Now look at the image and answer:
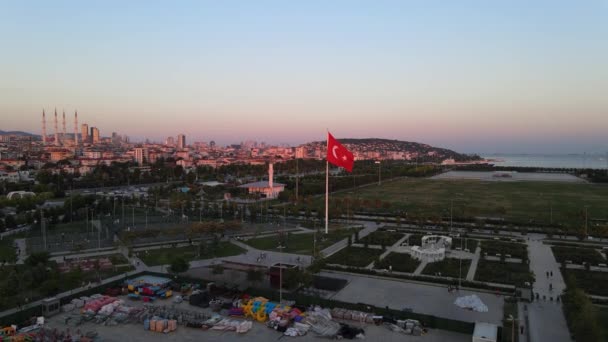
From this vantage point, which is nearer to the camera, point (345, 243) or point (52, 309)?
point (52, 309)

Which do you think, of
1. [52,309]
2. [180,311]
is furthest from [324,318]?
[52,309]

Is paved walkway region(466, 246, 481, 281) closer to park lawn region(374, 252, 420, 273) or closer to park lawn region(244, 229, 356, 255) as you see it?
park lawn region(374, 252, 420, 273)

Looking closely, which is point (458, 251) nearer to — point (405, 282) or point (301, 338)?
point (405, 282)

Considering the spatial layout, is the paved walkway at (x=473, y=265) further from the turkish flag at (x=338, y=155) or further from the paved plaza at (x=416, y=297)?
the turkish flag at (x=338, y=155)

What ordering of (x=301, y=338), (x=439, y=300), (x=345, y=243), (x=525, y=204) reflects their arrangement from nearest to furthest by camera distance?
(x=301, y=338)
(x=439, y=300)
(x=345, y=243)
(x=525, y=204)

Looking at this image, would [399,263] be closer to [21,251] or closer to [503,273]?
[503,273]

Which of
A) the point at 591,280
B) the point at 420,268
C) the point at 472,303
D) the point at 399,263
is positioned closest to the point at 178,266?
the point at 399,263

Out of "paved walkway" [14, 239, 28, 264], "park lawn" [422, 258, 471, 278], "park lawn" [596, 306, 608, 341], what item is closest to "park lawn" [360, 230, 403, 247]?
"park lawn" [422, 258, 471, 278]
